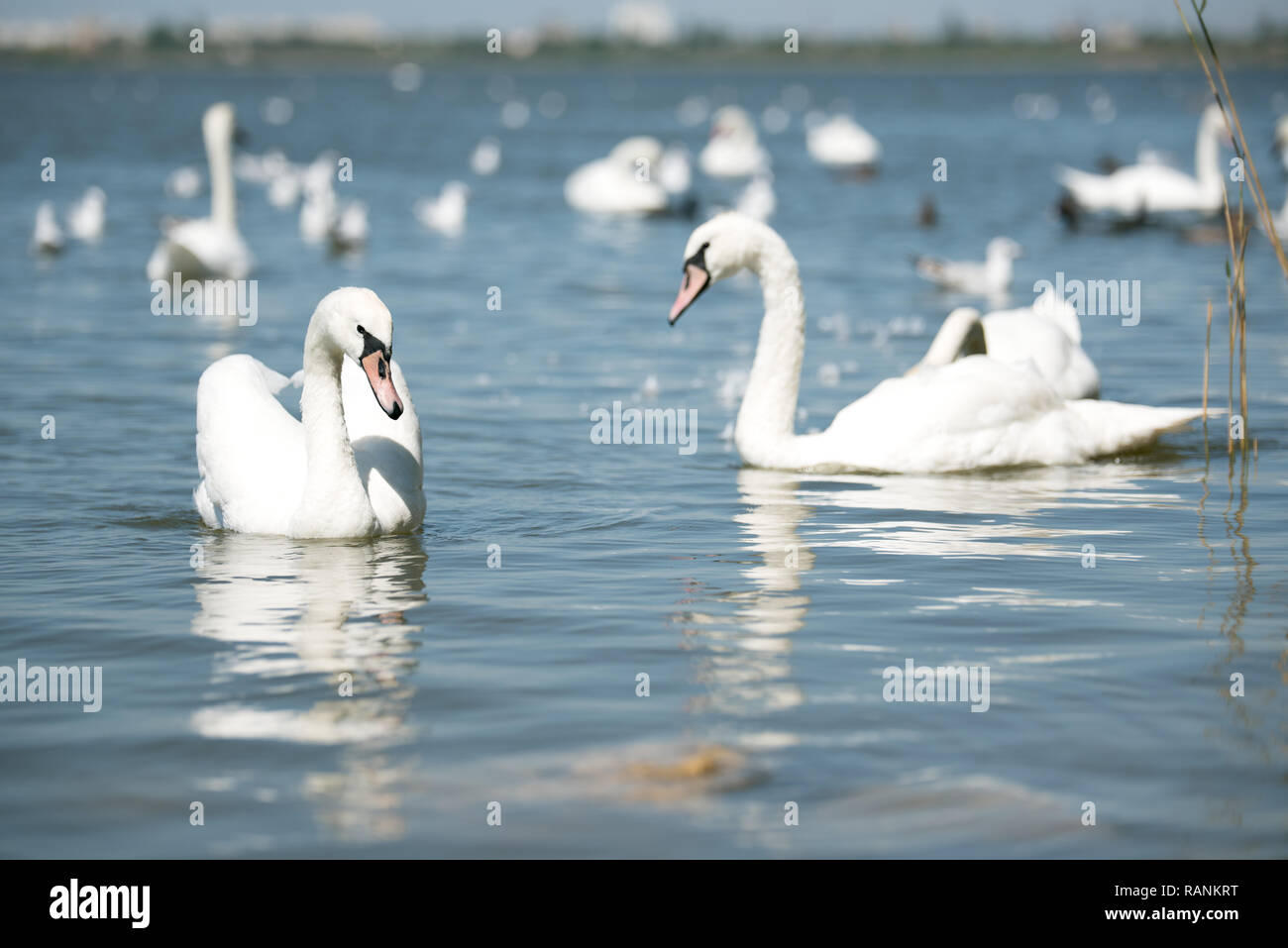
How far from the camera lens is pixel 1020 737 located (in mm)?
5520

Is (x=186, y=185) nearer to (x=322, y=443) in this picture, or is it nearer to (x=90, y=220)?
(x=90, y=220)

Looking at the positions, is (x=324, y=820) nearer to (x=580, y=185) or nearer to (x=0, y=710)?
(x=0, y=710)

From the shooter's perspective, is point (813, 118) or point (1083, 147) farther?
point (813, 118)

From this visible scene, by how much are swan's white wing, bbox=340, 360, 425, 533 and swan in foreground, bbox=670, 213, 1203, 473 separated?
5.81 feet

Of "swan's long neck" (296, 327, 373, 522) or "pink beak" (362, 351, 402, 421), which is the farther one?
"swan's long neck" (296, 327, 373, 522)

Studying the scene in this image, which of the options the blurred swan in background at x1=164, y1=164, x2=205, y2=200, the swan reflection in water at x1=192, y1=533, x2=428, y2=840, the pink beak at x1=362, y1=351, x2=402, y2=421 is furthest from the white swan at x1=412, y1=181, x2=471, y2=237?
the pink beak at x1=362, y1=351, x2=402, y2=421

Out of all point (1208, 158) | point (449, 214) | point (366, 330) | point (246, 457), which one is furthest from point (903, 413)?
point (1208, 158)

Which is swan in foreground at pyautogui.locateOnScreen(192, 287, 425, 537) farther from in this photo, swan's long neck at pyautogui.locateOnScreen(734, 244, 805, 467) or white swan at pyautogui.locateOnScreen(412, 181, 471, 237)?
white swan at pyautogui.locateOnScreen(412, 181, 471, 237)

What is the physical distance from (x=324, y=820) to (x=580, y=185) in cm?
2573

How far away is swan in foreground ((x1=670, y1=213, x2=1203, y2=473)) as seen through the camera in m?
9.72

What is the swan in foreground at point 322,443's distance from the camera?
7.56 metres

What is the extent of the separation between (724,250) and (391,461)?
2.75m

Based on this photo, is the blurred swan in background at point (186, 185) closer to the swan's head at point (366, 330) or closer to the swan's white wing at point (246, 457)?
the swan's white wing at point (246, 457)
